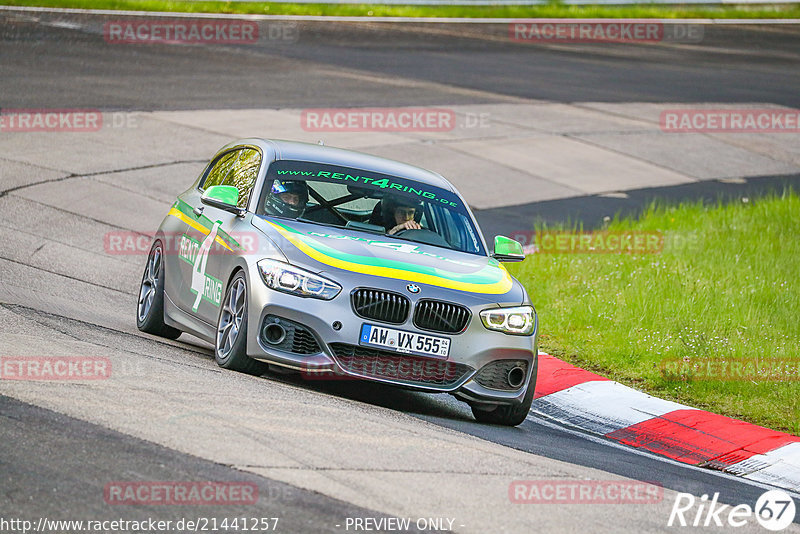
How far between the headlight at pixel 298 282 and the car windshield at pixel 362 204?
3.30 feet

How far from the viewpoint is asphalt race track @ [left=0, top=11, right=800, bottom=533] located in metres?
5.85

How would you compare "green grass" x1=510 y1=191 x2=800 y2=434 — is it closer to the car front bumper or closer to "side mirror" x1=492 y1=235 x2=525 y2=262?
"side mirror" x1=492 y1=235 x2=525 y2=262

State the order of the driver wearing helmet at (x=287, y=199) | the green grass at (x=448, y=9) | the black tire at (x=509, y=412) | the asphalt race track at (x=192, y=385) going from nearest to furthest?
1. the asphalt race track at (x=192, y=385)
2. the black tire at (x=509, y=412)
3. the driver wearing helmet at (x=287, y=199)
4. the green grass at (x=448, y=9)

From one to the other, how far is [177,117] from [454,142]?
4.59 m

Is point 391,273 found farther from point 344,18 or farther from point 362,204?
point 344,18

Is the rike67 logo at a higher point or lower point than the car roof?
lower

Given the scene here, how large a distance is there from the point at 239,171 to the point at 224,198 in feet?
3.24

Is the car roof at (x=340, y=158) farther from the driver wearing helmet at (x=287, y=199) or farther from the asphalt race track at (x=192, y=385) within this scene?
the asphalt race track at (x=192, y=385)

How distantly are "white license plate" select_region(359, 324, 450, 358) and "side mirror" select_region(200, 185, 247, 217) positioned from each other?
1.63m

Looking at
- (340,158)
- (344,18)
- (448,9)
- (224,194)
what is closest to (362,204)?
(340,158)

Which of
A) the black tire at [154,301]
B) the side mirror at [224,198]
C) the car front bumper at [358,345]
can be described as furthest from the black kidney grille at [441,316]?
the black tire at [154,301]

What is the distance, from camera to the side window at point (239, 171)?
952 cm

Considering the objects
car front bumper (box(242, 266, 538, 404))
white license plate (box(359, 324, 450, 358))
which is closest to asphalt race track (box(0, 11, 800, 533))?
car front bumper (box(242, 266, 538, 404))

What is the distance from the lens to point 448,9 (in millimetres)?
36500
